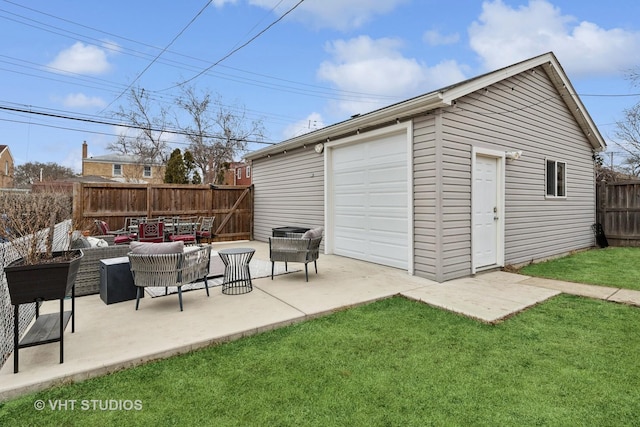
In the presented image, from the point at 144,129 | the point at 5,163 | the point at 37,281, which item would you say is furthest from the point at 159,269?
the point at 5,163

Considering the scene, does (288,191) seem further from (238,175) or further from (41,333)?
(238,175)

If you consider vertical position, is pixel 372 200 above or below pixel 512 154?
below


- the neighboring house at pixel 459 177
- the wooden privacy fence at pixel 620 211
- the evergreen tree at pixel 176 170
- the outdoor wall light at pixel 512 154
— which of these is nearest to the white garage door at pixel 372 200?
the neighboring house at pixel 459 177

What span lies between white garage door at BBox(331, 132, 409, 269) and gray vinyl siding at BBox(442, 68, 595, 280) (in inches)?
34.4

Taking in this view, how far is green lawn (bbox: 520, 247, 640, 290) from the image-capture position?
5675 mm

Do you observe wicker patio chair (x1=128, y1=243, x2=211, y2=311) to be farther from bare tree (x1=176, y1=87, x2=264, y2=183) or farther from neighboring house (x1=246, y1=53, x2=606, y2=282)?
bare tree (x1=176, y1=87, x2=264, y2=183)

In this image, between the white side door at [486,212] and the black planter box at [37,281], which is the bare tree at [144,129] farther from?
the black planter box at [37,281]

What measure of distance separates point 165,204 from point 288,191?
3830mm

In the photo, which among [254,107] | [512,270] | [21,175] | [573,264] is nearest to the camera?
[512,270]

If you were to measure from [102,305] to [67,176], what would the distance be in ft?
120

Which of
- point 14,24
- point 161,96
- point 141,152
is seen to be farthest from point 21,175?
point 14,24

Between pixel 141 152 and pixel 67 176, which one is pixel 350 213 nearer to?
pixel 141 152

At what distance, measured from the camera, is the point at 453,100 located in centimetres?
561

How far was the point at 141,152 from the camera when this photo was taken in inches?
896
